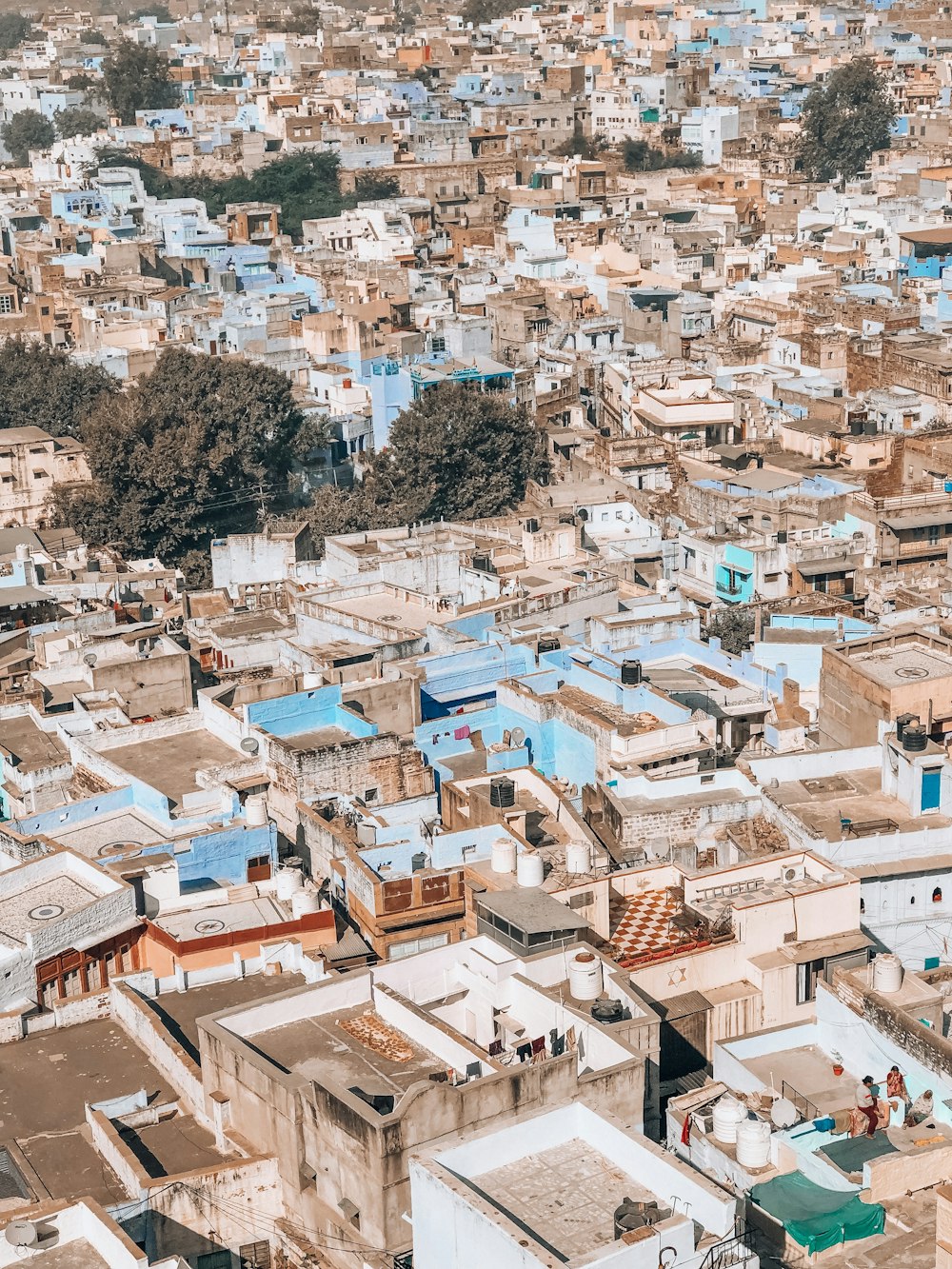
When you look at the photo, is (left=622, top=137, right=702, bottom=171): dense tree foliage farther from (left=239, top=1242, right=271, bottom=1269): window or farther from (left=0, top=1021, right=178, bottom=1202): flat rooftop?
(left=239, top=1242, right=271, bottom=1269): window

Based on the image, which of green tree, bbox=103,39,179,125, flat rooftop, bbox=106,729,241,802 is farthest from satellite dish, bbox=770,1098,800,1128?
green tree, bbox=103,39,179,125

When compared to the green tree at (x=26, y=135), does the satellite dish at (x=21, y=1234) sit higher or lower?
lower

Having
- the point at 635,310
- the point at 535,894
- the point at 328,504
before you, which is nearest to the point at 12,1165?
the point at 535,894

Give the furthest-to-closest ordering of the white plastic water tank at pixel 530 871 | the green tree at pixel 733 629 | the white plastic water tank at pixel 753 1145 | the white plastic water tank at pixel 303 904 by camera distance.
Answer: the green tree at pixel 733 629
the white plastic water tank at pixel 303 904
the white plastic water tank at pixel 530 871
the white plastic water tank at pixel 753 1145

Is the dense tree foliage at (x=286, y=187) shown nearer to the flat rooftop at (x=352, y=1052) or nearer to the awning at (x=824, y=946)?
the awning at (x=824, y=946)

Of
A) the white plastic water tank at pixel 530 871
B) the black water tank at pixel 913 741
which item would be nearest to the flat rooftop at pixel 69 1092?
the white plastic water tank at pixel 530 871
